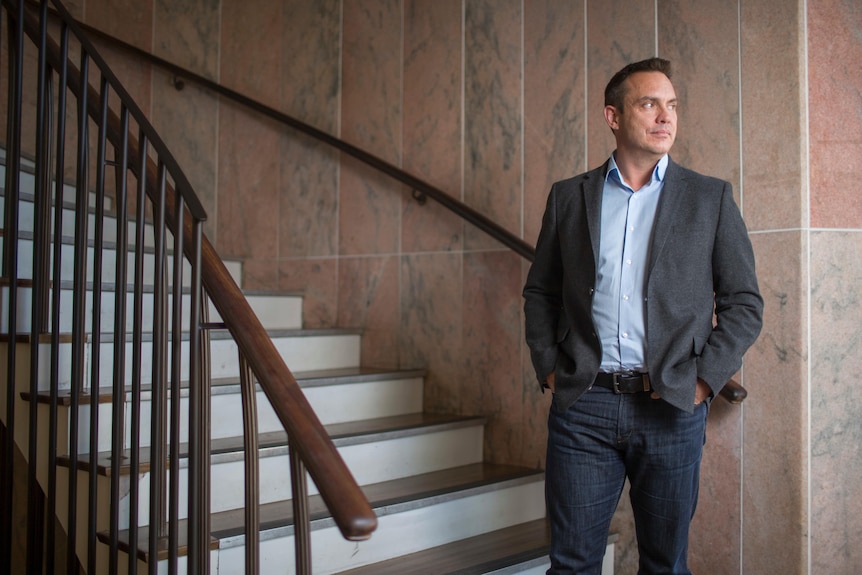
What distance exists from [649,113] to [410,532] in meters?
1.49

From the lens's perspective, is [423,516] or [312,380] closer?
[423,516]

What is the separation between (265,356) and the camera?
169 cm

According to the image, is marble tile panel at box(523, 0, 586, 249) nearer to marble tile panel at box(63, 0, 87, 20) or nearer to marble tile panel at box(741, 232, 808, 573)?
marble tile panel at box(741, 232, 808, 573)

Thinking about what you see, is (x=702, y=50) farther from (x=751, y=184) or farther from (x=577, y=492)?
(x=577, y=492)

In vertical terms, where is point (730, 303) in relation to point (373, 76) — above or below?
below

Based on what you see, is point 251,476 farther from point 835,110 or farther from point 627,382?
point 835,110

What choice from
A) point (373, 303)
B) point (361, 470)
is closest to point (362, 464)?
point (361, 470)

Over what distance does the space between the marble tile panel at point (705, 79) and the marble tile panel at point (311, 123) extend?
5.51 ft

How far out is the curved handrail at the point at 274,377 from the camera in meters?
1.38

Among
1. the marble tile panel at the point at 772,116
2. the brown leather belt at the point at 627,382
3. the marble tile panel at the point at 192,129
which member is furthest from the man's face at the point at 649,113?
the marble tile panel at the point at 192,129

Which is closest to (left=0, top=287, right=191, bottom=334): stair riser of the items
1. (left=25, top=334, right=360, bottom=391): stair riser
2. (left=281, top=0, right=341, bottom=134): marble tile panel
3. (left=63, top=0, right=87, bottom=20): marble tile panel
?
(left=25, top=334, right=360, bottom=391): stair riser

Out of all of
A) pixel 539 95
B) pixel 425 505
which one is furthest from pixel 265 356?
pixel 539 95

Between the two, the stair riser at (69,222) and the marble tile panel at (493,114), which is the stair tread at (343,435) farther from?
the stair riser at (69,222)

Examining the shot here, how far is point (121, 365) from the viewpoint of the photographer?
2031 millimetres
